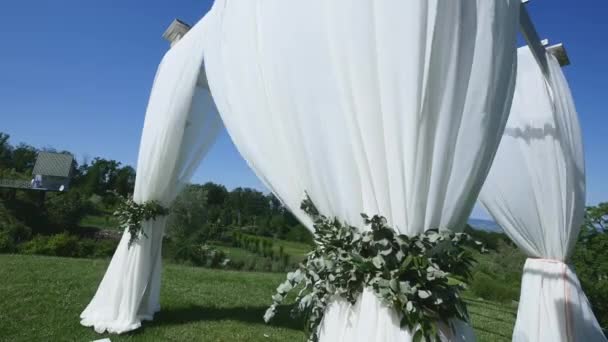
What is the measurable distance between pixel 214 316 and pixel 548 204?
355 centimetres

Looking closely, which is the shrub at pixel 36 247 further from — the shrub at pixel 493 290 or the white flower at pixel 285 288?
the shrub at pixel 493 290

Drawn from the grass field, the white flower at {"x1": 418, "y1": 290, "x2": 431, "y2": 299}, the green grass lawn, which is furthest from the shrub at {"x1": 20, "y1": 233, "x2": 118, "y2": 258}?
the white flower at {"x1": 418, "y1": 290, "x2": 431, "y2": 299}

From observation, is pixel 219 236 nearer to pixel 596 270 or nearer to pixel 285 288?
pixel 596 270

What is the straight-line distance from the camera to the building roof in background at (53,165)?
19469mm

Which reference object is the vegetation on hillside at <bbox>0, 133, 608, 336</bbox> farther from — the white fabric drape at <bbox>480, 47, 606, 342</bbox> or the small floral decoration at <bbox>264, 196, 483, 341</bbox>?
the small floral decoration at <bbox>264, 196, 483, 341</bbox>

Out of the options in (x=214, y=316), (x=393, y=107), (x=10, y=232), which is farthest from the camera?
(x=10, y=232)

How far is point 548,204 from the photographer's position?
2.77 meters

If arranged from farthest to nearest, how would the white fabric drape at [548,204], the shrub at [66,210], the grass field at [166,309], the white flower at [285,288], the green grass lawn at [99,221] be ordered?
the green grass lawn at [99,221]
the shrub at [66,210]
the grass field at [166,309]
the white fabric drape at [548,204]
the white flower at [285,288]

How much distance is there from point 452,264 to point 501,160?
99.0 inches

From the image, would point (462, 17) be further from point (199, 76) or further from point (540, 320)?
point (199, 76)

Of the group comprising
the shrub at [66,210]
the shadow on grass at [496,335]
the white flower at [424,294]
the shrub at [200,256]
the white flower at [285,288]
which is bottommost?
the shadow on grass at [496,335]

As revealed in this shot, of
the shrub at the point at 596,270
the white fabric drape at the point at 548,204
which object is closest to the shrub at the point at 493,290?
the shrub at the point at 596,270

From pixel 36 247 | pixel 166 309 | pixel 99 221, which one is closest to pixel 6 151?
pixel 99 221

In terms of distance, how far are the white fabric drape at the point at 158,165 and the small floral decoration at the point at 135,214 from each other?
57 millimetres
